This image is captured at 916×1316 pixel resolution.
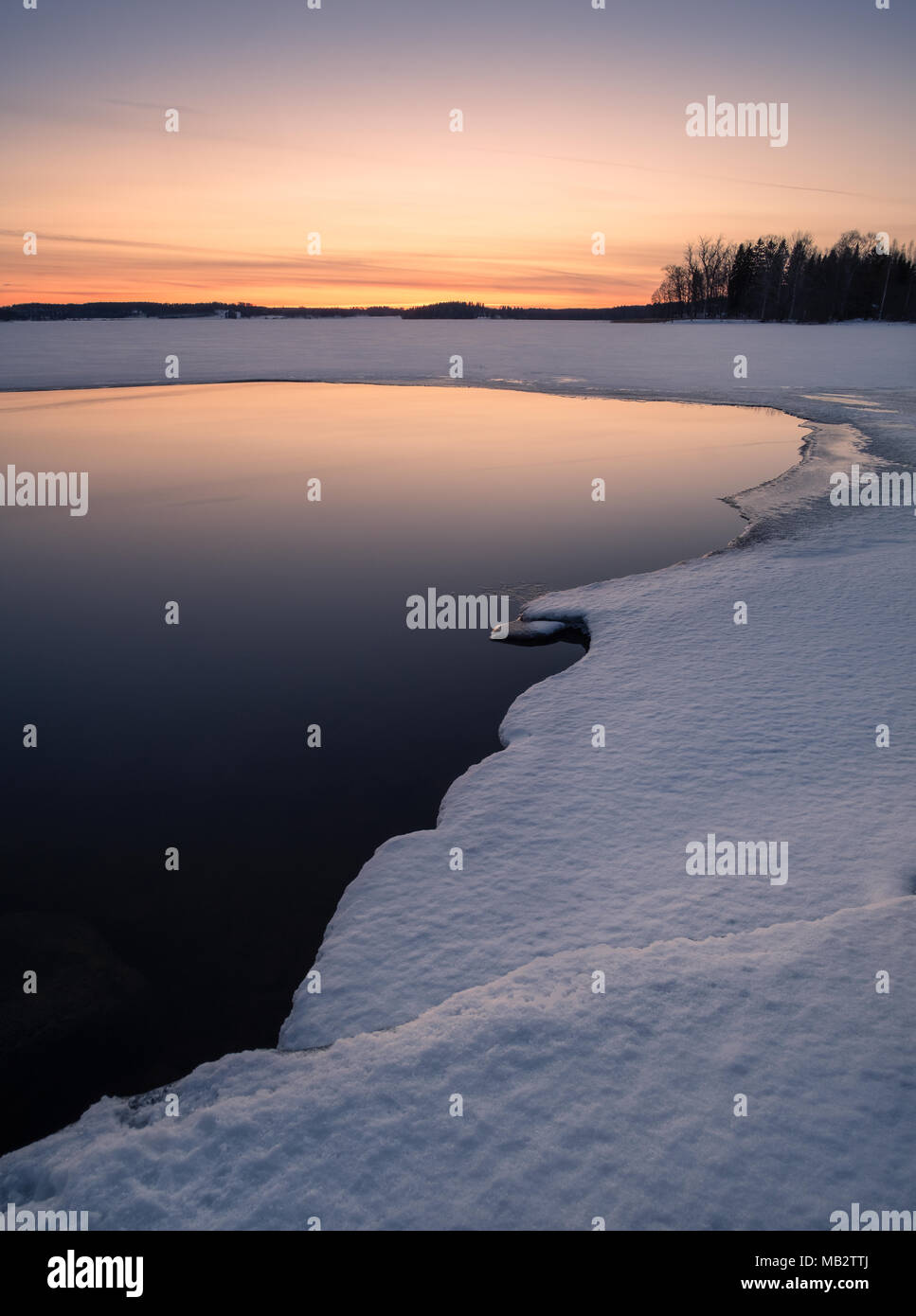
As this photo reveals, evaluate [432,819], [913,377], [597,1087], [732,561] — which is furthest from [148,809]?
[913,377]

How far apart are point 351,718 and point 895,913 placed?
185 inches

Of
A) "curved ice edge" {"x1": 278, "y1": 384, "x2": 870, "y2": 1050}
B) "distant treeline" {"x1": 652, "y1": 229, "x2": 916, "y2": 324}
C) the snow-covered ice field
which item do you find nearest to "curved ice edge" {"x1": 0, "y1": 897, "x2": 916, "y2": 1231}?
the snow-covered ice field

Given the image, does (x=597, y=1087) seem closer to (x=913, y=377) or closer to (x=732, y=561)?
(x=732, y=561)

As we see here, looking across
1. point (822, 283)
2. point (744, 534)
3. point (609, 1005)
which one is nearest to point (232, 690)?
point (609, 1005)

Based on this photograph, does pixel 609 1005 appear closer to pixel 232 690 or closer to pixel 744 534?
pixel 232 690

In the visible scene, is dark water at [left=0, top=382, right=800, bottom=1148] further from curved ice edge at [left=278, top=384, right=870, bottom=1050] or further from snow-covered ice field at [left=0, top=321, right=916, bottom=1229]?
snow-covered ice field at [left=0, top=321, right=916, bottom=1229]

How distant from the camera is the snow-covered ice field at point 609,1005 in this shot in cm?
270

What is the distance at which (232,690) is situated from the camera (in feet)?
25.7

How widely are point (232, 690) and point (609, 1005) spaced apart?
5.39 meters

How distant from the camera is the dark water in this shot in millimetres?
4402

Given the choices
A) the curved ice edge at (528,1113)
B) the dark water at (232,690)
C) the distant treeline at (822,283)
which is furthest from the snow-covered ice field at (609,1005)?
the distant treeline at (822,283)

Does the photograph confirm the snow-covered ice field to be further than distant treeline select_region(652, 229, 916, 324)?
No

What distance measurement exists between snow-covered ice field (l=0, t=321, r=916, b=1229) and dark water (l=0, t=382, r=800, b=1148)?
56 cm

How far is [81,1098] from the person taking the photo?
3762mm
